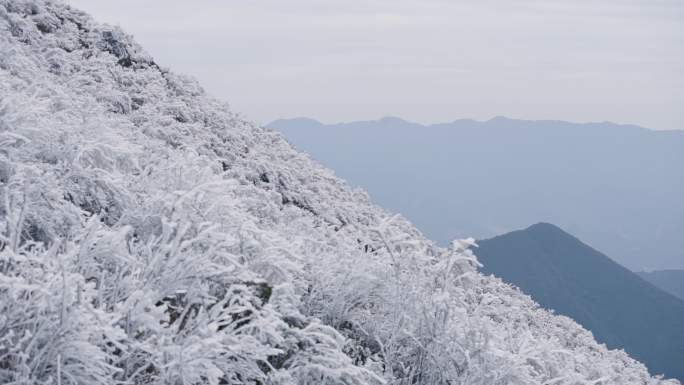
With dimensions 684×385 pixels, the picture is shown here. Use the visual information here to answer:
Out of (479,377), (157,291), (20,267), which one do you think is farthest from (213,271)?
(479,377)

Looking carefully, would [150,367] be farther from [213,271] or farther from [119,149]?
[119,149]

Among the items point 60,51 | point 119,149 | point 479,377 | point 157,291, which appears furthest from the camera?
point 60,51

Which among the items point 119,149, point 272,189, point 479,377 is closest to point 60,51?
point 272,189

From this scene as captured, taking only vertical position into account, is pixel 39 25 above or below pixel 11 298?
above

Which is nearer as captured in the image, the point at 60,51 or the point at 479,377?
the point at 479,377

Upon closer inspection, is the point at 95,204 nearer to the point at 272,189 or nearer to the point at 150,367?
the point at 150,367

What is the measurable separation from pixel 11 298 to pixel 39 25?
15.2 m

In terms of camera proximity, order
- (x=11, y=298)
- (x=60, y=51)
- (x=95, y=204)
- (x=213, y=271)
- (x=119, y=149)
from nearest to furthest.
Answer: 1. (x=11, y=298)
2. (x=213, y=271)
3. (x=95, y=204)
4. (x=119, y=149)
5. (x=60, y=51)

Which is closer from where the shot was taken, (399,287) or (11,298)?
(11,298)

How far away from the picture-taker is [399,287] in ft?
18.0

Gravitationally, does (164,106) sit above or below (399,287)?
above

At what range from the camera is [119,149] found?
6164mm

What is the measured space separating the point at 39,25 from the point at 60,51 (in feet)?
7.82

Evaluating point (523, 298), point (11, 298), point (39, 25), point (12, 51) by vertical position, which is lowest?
point (523, 298)
